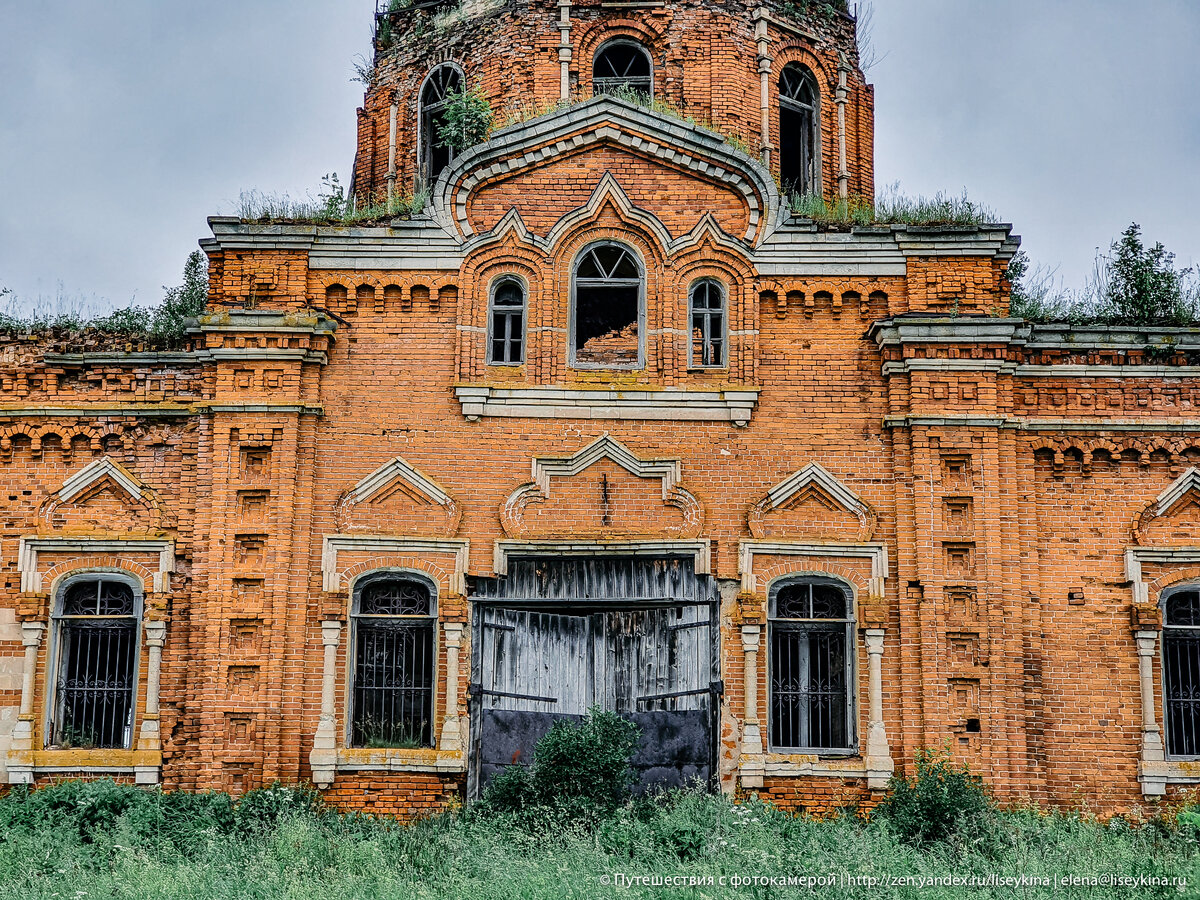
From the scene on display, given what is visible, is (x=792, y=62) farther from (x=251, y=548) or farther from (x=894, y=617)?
(x=251, y=548)

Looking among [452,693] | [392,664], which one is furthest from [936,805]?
[392,664]

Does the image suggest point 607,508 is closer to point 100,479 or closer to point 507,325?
point 507,325

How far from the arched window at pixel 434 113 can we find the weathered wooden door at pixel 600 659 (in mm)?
6530

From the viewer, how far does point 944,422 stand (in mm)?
13891

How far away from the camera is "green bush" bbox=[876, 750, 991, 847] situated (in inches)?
492

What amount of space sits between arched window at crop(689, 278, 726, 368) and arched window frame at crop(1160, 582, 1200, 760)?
512 centimetres

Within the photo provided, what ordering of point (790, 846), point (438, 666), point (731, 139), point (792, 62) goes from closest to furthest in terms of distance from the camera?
point (790, 846) < point (438, 666) < point (731, 139) < point (792, 62)

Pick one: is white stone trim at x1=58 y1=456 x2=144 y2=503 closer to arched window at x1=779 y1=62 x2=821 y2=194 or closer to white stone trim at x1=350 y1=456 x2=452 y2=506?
white stone trim at x1=350 y1=456 x2=452 y2=506

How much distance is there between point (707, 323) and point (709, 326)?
38 mm

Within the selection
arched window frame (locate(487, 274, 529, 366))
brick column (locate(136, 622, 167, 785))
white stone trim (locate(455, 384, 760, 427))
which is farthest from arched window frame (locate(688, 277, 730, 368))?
brick column (locate(136, 622, 167, 785))

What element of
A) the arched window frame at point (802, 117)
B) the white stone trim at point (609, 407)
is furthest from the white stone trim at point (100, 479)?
the arched window frame at point (802, 117)

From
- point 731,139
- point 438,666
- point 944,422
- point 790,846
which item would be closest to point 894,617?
point 944,422

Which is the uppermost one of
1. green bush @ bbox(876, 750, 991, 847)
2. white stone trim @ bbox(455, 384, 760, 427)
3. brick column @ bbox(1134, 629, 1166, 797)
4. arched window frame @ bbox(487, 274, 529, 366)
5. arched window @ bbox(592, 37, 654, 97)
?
arched window @ bbox(592, 37, 654, 97)

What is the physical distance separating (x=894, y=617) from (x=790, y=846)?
293 cm
